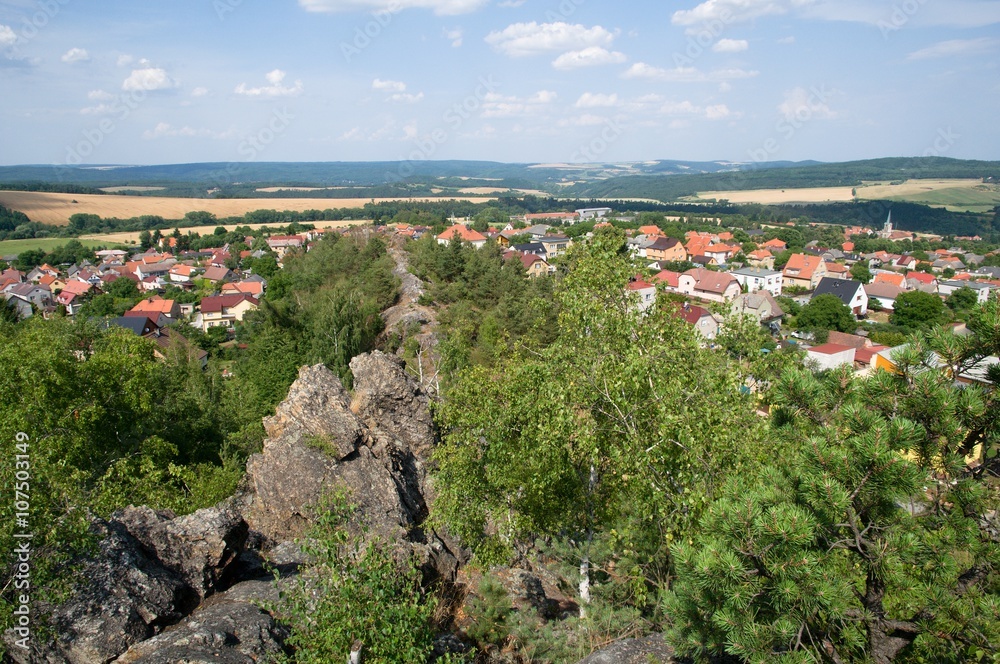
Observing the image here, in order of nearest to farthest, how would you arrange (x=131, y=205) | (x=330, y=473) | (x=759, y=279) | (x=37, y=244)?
(x=330, y=473), (x=759, y=279), (x=37, y=244), (x=131, y=205)

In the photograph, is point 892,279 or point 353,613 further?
point 892,279

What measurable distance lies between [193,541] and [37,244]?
484ft

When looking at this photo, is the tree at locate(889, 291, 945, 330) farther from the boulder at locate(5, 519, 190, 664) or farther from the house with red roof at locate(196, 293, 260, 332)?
the house with red roof at locate(196, 293, 260, 332)

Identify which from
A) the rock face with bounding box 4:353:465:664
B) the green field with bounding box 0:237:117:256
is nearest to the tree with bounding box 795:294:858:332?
the rock face with bounding box 4:353:465:664

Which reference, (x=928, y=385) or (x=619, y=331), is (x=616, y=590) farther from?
(x=928, y=385)

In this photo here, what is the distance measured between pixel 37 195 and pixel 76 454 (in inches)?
7225

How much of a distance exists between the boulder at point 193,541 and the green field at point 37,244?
135 meters

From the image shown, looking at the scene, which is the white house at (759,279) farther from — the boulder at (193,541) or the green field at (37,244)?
the green field at (37,244)

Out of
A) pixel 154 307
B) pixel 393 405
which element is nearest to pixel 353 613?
pixel 393 405

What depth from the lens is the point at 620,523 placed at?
416 inches

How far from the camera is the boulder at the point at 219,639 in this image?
776cm

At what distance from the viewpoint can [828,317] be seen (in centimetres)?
5966

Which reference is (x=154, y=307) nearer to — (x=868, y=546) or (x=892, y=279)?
(x=868, y=546)

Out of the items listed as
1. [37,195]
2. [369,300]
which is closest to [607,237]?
[369,300]
